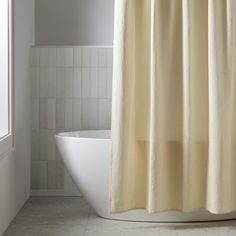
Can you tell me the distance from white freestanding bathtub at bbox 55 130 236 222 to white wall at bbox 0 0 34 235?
1.20 feet

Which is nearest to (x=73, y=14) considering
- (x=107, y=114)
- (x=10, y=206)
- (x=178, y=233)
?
(x=107, y=114)

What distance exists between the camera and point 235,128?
3.79m

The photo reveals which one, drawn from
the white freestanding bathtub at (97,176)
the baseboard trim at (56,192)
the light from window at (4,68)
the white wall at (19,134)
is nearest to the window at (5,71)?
the light from window at (4,68)

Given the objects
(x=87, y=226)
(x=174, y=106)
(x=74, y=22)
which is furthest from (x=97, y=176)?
(x=74, y=22)

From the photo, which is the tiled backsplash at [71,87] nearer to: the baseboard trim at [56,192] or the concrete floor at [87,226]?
the baseboard trim at [56,192]

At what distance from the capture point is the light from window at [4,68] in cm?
390

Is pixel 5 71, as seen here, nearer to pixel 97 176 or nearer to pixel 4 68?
pixel 4 68

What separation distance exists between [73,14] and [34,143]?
0.99m

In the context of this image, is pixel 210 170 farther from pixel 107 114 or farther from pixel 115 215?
pixel 107 114

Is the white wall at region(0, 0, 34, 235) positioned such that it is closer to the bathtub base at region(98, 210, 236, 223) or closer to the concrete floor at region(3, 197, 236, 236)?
the concrete floor at region(3, 197, 236, 236)

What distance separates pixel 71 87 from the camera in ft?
15.7

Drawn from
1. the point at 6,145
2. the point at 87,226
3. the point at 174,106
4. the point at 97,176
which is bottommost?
the point at 87,226

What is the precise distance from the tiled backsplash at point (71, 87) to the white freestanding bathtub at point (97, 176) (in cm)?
78

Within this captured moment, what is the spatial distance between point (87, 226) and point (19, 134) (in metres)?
0.82
